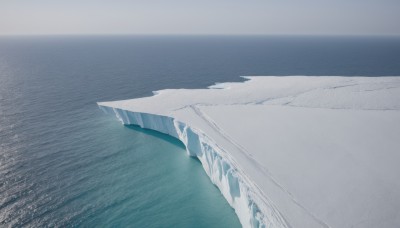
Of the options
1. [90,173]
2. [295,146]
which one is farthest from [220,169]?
[90,173]

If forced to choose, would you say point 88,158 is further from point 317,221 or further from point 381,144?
point 381,144

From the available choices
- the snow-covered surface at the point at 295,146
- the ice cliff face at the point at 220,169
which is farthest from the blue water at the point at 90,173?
the snow-covered surface at the point at 295,146

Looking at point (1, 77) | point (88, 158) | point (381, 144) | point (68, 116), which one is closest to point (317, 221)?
point (381, 144)

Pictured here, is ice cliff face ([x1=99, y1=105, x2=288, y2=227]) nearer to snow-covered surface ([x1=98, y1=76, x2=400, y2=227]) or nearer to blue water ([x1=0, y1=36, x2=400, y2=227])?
snow-covered surface ([x1=98, y1=76, x2=400, y2=227])

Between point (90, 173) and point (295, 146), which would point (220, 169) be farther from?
point (90, 173)

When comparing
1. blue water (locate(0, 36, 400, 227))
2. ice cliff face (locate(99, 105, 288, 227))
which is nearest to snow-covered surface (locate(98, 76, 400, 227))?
ice cliff face (locate(99, 105, 288, 227))

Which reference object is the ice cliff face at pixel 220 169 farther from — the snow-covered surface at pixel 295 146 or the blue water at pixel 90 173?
the blue water at pixel 90 173
